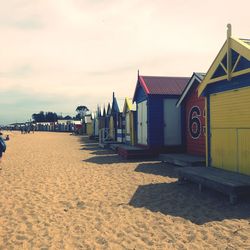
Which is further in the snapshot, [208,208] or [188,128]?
[188,128]

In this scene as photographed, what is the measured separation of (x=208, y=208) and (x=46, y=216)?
12.2ft

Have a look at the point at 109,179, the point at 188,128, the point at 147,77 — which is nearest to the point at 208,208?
the point at 109,179

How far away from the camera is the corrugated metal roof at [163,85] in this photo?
655 inches

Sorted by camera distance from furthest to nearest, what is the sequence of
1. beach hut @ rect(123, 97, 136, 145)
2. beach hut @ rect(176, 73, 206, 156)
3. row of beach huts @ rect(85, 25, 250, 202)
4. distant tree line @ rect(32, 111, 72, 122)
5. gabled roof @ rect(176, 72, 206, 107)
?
distant tree line @ rect(32, 111, 72, 122)
beach hut @ rect(123, 97, 136, 145)
beach hut @ rect(176, 73, 206, 156)
gabled roof @ rect(176, 72, 206, 107)
row of beach huts @ rect(85, 25, 250, 202)

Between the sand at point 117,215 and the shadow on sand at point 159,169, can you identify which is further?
the shadow on sand at point 159,169

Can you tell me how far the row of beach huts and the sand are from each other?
1.03 meters

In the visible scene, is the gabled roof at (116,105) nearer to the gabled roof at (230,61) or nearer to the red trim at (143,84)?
the red trim at (143,84)

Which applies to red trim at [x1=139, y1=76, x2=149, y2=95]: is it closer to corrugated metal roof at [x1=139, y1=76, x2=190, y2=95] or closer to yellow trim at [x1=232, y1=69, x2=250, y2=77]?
corrugated metal roof at [x1=139, y1=76, x2=190, y2=95]

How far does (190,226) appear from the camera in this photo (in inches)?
233

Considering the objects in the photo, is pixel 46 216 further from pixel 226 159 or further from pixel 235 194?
pixel 226 159

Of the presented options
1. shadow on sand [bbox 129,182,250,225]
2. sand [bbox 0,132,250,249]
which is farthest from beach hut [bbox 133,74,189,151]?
shadow on sand [bbox 129,182,250,225]

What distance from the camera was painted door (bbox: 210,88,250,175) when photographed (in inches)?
341

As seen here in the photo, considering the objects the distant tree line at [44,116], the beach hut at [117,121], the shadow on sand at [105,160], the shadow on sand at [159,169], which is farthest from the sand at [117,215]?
the distant tree line at [44,116]

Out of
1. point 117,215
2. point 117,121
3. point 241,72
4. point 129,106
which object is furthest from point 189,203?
point 117,121
